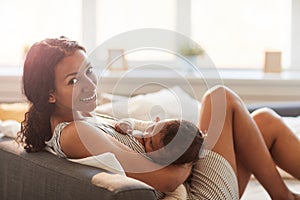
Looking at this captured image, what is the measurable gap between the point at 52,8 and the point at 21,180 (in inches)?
69.4

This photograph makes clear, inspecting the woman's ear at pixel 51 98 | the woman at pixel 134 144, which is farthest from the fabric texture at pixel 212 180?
the woman's ear at pixel 51 98

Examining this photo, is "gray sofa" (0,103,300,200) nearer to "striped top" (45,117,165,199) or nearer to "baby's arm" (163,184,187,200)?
"striped top" (45,117,165,199)

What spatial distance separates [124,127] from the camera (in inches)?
86.4

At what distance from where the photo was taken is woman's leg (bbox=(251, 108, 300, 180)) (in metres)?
2.45

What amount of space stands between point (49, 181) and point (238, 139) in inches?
31.6

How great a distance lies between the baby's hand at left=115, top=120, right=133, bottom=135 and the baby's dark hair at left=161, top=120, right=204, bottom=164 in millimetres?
230

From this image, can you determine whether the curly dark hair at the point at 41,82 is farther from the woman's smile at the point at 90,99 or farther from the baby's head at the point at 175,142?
the baby's head at the point at 175,142

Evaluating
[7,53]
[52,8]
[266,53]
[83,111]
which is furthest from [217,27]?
[83,111]

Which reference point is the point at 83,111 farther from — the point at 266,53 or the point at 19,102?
the point at 266,53

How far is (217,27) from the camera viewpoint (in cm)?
367

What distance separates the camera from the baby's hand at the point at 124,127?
2.17m

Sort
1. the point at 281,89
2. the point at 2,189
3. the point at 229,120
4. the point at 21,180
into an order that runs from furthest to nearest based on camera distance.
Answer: the point at 281,89, the point at 229,120, the point at 2,189, the point at 21,180

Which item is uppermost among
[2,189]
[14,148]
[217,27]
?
[217,27]

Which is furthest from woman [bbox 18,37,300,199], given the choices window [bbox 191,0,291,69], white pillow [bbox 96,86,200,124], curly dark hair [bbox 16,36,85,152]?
window [bbox 191,0,291,69]
